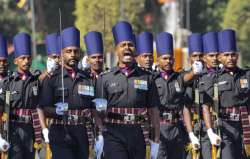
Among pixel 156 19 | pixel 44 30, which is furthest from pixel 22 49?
pixel 156 19

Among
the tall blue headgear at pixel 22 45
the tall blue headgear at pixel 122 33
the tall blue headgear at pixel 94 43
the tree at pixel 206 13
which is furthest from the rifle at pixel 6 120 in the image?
the tree at pixel 206 13

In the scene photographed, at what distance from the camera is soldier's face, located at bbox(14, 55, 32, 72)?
519 inches

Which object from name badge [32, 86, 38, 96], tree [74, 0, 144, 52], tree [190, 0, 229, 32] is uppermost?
tree [190, 0, 229, 32]

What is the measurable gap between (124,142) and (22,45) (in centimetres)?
278

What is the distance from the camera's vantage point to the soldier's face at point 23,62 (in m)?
13.2

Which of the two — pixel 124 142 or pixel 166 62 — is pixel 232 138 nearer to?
pixel 166 62

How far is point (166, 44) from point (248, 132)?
203 centimetres

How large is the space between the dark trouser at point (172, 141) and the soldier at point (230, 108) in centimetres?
100

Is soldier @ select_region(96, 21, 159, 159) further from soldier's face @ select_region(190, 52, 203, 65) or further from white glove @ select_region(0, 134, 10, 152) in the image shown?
soldier's face @ select_region(190, 52, 203, 65)

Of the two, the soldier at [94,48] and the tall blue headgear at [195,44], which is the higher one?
the tall blue headgear at [195,44]

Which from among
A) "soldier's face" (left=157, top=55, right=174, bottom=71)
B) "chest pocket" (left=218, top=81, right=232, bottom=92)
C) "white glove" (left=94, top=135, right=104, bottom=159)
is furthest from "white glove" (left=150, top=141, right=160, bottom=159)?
"soldier's face" (left=157, top=55, right=174, bottom=71)

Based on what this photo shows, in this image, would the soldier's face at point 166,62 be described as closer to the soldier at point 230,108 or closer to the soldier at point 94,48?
the soldier at point 230,108

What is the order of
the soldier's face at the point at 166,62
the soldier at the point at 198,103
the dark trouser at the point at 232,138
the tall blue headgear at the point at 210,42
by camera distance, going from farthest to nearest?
the tall blue headgear at the point at 210,42
the soldier's face at the point at 166,62
the soldier at the point at 198,103
the dark trouser at the point at 232,138

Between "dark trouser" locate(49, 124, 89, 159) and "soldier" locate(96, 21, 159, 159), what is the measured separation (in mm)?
541
